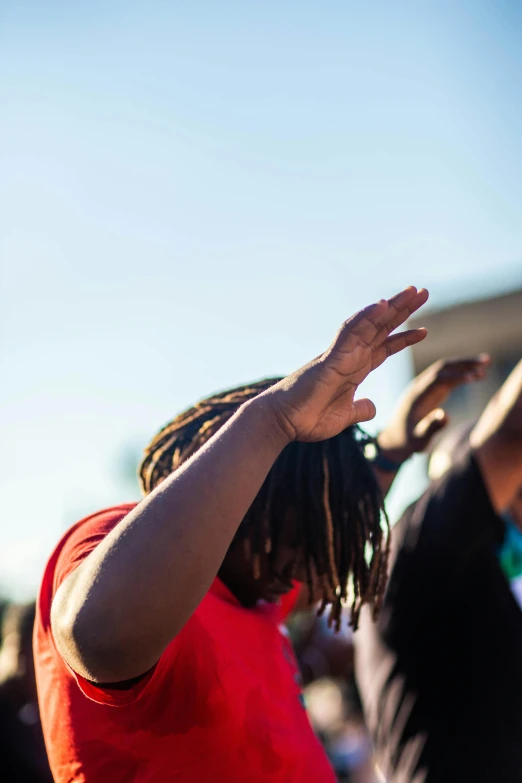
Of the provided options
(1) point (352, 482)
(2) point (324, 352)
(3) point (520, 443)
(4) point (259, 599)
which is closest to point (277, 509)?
(1) point (352, 482)

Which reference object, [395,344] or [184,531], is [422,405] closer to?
[395,344]

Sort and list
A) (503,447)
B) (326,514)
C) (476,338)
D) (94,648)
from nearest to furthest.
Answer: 1. (94,648)
2. (326,514)
3. (503,447)
4. (476,338)

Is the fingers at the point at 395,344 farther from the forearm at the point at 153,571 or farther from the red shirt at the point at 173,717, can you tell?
the red shirt at the point at 173,717

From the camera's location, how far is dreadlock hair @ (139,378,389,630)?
5.03ft

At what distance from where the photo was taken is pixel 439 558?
2045 mm

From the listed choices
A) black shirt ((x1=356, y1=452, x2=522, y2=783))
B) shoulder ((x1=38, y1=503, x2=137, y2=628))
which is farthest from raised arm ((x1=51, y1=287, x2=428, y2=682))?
black shirt ((x1=356, y1=452, x2=522, y2=783))

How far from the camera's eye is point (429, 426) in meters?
2.11

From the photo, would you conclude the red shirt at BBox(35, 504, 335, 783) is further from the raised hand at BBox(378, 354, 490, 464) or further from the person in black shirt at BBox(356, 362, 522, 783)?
the raised hand at BBox(378, 354, 490, 464)

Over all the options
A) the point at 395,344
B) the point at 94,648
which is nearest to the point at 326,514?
the point at 395,344

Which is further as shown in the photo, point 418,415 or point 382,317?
point 418,415

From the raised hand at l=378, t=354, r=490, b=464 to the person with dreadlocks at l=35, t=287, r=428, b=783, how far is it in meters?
0.45

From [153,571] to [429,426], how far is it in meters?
1.40

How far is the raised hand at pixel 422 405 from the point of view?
2184mm

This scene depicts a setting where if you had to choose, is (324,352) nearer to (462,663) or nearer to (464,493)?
(464,493)
